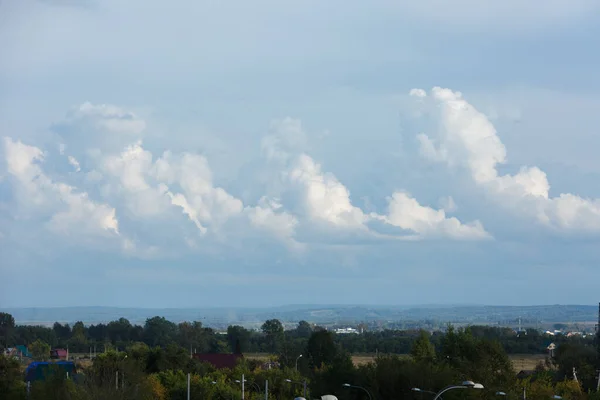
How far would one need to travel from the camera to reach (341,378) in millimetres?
72500

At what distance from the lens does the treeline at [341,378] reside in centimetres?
6594

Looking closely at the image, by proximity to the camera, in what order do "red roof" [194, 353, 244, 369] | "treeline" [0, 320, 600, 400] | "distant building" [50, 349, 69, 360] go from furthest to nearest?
"distant building" [50, 349, 69, 360]
"red roof" [194, 353, 244, 369]
"treeline" [0, 320, 600, 400]

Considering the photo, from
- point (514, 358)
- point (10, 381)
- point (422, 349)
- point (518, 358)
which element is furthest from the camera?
point (514, 358)

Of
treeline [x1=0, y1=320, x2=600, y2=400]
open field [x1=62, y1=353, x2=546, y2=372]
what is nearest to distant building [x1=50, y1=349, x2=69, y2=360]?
open field [x1=62, y1=353, x2=546, y2=372]

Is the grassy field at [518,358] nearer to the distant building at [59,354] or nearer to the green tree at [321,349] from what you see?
the green tree at [321,349]

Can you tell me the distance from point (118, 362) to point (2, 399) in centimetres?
1461

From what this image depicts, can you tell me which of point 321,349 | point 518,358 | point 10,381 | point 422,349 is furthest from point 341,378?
point 518,358

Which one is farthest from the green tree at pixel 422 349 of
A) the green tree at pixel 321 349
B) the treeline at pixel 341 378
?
the green tree at pixel 321 349

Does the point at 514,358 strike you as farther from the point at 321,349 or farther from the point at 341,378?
the point at 341,378

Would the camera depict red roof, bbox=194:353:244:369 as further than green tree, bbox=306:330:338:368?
No

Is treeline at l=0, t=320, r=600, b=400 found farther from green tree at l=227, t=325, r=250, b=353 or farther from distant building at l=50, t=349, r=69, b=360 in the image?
green tree at l=227, t=325, r=250, b=353

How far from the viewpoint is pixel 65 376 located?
78438 mm

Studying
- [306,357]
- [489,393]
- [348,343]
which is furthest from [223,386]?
[348,343]

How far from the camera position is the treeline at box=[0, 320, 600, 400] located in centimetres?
6594
